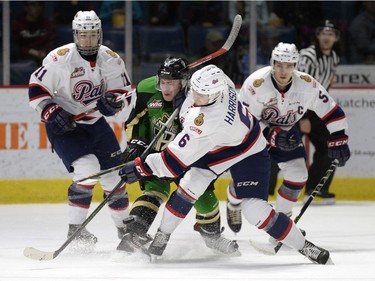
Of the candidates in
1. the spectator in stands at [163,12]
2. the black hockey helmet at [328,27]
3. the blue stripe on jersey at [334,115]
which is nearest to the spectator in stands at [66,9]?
the spectator in stands at [163,12]

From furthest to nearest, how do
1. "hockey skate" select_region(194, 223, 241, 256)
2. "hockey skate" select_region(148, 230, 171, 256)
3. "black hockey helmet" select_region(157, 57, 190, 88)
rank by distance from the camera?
"hockey skate" select_region(194, 223, 241, 256) → "black hockey helmet" select_region(157, 57, 190, 88) → "hockey skate" select_region(148, 230, 171, 256)

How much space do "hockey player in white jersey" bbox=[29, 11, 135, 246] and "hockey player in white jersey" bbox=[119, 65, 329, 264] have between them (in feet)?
1.99

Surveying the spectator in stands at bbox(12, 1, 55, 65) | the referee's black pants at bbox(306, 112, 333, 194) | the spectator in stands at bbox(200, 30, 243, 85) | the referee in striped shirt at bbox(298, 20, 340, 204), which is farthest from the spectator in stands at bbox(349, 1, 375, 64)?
the spectator in stands at bbox(12, 1, 55, 65)

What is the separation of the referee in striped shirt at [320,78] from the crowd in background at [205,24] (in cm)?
24

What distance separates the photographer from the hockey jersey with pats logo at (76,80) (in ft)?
19.5

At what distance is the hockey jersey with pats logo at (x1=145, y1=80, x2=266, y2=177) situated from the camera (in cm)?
519

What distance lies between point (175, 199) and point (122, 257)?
408mm

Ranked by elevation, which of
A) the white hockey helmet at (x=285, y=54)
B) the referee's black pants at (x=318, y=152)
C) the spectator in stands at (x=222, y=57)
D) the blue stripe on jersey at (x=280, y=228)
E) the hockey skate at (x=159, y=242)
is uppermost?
the white hockey helmet at (x=285, y=54)

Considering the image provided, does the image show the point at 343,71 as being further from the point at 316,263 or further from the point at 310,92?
the point at 316,263

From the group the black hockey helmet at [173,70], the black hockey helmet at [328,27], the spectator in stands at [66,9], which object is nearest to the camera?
the black hockey helmet at [173,70]

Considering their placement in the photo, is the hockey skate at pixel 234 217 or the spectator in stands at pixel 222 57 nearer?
the hockey skate at pixel 234 217

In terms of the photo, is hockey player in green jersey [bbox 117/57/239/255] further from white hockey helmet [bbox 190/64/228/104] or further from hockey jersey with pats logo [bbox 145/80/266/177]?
white hockey helmet [bbox 190/64/228/104]

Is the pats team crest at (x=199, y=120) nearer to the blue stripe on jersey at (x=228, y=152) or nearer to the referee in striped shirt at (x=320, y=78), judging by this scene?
the blue stripe on jersey at (x=228, y=152)

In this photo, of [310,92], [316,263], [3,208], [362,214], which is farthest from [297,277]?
[3,208]
